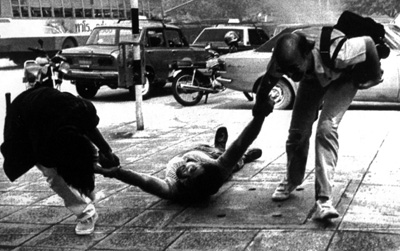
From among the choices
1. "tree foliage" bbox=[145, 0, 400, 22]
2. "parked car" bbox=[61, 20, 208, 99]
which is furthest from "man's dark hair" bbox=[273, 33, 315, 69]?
"tree foliage" bbox=[145, 0, 400, 22]

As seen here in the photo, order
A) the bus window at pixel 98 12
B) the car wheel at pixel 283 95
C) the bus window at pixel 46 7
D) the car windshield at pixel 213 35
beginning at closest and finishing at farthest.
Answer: the car wheel at pixel 283 95 < the car windshield at pixel 213 35 < the bus window at pixel 46 7 < the bus window at pixel 98 12

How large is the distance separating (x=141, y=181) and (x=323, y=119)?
1.56 meters

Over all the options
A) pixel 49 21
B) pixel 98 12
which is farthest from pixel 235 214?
pixel 98 12

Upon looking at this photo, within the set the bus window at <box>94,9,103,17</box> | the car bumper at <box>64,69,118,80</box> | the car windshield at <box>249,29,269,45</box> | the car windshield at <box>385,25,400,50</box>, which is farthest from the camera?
the bus window at <box>94,9,103,17</box>

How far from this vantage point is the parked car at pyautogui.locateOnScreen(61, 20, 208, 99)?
15.4 meters

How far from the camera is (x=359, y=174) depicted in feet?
21.5

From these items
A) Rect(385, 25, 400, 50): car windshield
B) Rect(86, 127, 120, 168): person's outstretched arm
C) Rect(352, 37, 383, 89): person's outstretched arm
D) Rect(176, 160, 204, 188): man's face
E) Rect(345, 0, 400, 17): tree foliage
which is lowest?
Rect(345, 0, 400, 17): tree foliage

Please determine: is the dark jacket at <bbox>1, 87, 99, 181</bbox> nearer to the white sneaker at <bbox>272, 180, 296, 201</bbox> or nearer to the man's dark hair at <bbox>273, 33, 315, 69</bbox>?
the man's dark hair at <bbox>273, 33, 315, 69</bbox>

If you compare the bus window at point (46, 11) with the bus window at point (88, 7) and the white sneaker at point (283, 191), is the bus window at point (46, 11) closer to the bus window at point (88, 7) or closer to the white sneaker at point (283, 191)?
the bus window at point (88, 7)

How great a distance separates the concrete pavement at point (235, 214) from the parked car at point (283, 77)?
3.79m

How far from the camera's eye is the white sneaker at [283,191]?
225 inches

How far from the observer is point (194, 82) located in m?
14.4

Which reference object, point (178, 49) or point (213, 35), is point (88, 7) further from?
point (178, 49)

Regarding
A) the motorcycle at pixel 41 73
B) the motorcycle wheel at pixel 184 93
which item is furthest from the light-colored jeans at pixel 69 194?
the motorcycle wheel at pixel 184 93
